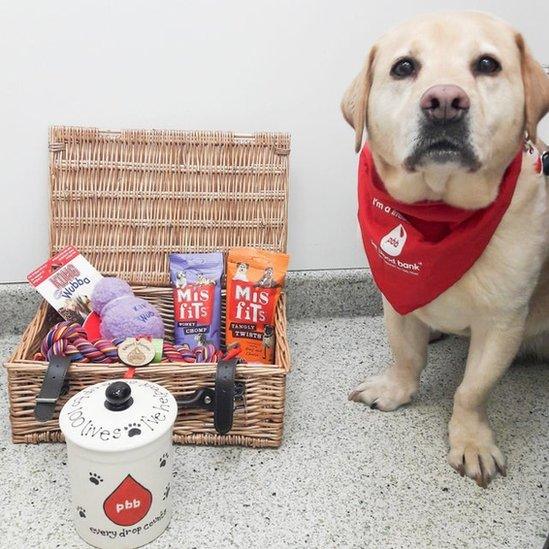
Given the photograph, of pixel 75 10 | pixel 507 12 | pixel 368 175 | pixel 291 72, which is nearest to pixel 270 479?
pixel 368 175

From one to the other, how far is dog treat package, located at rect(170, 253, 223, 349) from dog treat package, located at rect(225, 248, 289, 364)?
0.03 meters

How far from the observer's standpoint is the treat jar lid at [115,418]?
849 millimetres

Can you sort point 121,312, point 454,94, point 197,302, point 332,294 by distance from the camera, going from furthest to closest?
point 332,294 < point 197,302 < point 121,312 < point 454,94

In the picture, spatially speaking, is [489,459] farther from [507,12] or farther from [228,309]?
[507,12]

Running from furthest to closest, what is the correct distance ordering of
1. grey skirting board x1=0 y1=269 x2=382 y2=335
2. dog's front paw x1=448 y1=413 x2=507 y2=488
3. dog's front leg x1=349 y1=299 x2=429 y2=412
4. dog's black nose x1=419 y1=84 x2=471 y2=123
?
grey skirting board x1=0 y1=269 x2=382 y2=335
dog's front leg x1=349 y1=299 x2=429 y2=412
dog's front paw x1=448 y1=413 x2=507 y2=488
dog's black nose x1=419 y1=84 x2=471 y2=123

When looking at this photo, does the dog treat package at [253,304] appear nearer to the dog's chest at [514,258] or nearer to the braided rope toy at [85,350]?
the braided rope toy at [85,350]

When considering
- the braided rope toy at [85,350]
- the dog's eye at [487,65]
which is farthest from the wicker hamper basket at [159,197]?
the dog's eye at [487,65]

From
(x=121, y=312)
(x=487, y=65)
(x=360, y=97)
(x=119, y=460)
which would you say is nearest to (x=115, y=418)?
(x=119, y=460)

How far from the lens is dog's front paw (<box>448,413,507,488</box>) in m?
1.08

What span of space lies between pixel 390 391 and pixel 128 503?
54 cm

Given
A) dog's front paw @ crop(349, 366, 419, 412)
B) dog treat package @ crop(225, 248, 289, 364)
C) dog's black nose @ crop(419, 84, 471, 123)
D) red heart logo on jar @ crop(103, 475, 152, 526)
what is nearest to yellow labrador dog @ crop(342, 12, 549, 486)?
dog's black nose @ crop(419, 84, 471, 123)

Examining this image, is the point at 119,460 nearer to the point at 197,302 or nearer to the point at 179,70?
the point at 197,302

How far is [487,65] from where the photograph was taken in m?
0.91

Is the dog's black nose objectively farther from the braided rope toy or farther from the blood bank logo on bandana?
the braided rope toy
